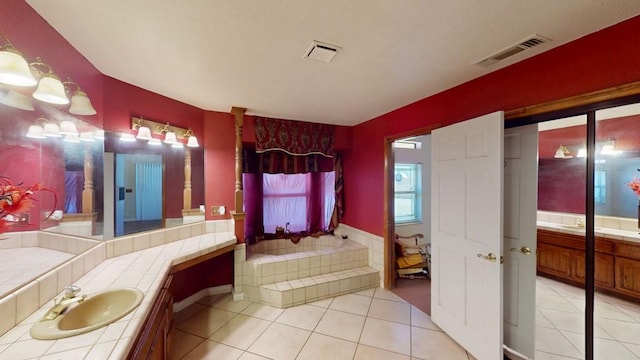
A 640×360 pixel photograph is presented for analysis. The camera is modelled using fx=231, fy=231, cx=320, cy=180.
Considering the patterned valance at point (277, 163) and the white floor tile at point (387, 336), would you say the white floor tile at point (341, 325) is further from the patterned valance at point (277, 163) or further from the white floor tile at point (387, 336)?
the patterned valance at point (277, 163)

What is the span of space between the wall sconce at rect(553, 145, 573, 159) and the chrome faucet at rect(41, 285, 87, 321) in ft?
10.2

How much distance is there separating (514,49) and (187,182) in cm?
318

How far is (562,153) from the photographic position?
5.34 feet

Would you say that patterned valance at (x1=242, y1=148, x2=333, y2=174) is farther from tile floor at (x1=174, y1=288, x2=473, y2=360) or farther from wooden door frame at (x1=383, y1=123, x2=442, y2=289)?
tile floor at (x1=174, y1=288, x2=473, y2=360)

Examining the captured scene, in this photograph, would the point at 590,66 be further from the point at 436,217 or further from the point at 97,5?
the point at 97,5

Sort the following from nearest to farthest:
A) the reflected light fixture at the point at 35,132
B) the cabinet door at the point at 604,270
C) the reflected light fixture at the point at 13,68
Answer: the reflected light fixture at the point at 13,68 < the reflected light fixture at the point at 35,132 < the cabinet door at the point at 604,270

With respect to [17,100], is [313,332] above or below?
below

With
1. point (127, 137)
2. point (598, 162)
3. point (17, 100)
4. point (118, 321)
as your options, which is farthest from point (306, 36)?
point (598, 162)

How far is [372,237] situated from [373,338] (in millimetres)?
1354

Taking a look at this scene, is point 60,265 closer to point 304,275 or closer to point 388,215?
point 304,275

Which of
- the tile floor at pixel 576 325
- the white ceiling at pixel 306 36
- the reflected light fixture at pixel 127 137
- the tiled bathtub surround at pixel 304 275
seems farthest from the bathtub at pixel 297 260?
the white ceiling at pixel 306 36

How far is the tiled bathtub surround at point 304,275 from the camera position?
8.83 feet

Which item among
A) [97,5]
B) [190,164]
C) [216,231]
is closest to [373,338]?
[216,231]

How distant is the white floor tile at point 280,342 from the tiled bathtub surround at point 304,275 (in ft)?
1.33
